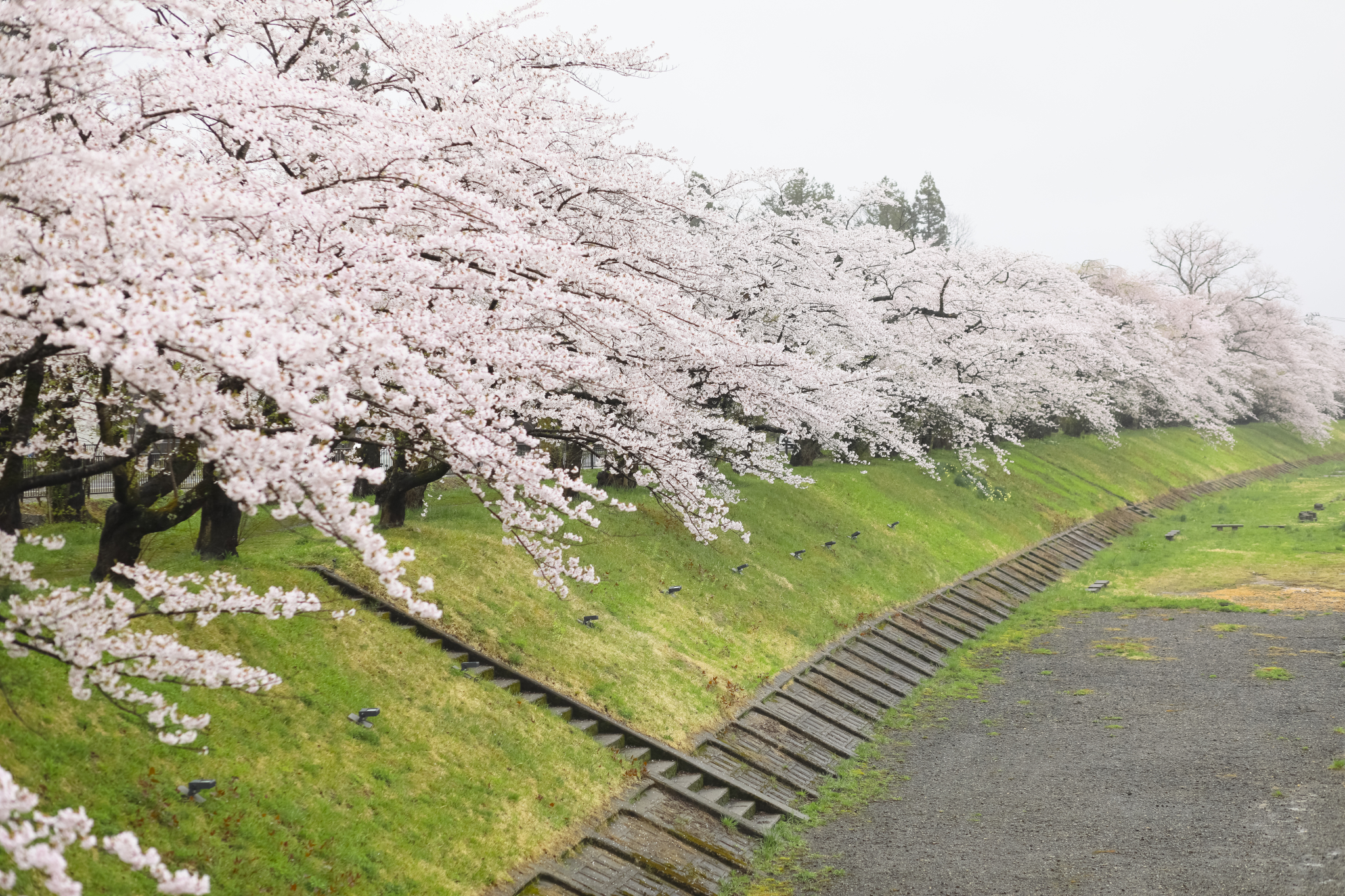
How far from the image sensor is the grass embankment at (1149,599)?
15.8 meters

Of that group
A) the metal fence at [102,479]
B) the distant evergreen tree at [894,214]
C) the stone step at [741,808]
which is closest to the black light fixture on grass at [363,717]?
the metal fence at [102,479]

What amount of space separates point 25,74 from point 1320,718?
21.8 metres

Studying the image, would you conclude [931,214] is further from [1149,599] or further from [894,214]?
[1149,599]

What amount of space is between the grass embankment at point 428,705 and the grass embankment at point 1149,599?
9.33 ft

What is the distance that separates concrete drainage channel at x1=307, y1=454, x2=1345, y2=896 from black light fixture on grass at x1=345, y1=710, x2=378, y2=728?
9.08 ft

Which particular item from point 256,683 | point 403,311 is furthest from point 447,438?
point 256,683

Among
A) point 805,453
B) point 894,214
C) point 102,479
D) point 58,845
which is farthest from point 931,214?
point 58,845

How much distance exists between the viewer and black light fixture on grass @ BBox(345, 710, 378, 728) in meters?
12.6

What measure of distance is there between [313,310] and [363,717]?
6.98 meters

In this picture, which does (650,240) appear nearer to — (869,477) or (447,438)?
(447,438)

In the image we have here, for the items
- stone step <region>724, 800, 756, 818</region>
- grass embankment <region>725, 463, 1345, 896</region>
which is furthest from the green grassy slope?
grass embankment <region>725, 463, 1345, 896</region>

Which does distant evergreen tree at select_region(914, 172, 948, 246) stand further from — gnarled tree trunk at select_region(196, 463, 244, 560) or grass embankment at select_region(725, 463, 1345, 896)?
gnarled tree trunk at select_region(196, 463, 244, 560)

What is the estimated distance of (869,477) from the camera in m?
37.8

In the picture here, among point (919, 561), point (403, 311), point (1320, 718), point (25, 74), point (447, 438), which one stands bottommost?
point (919, 561)
